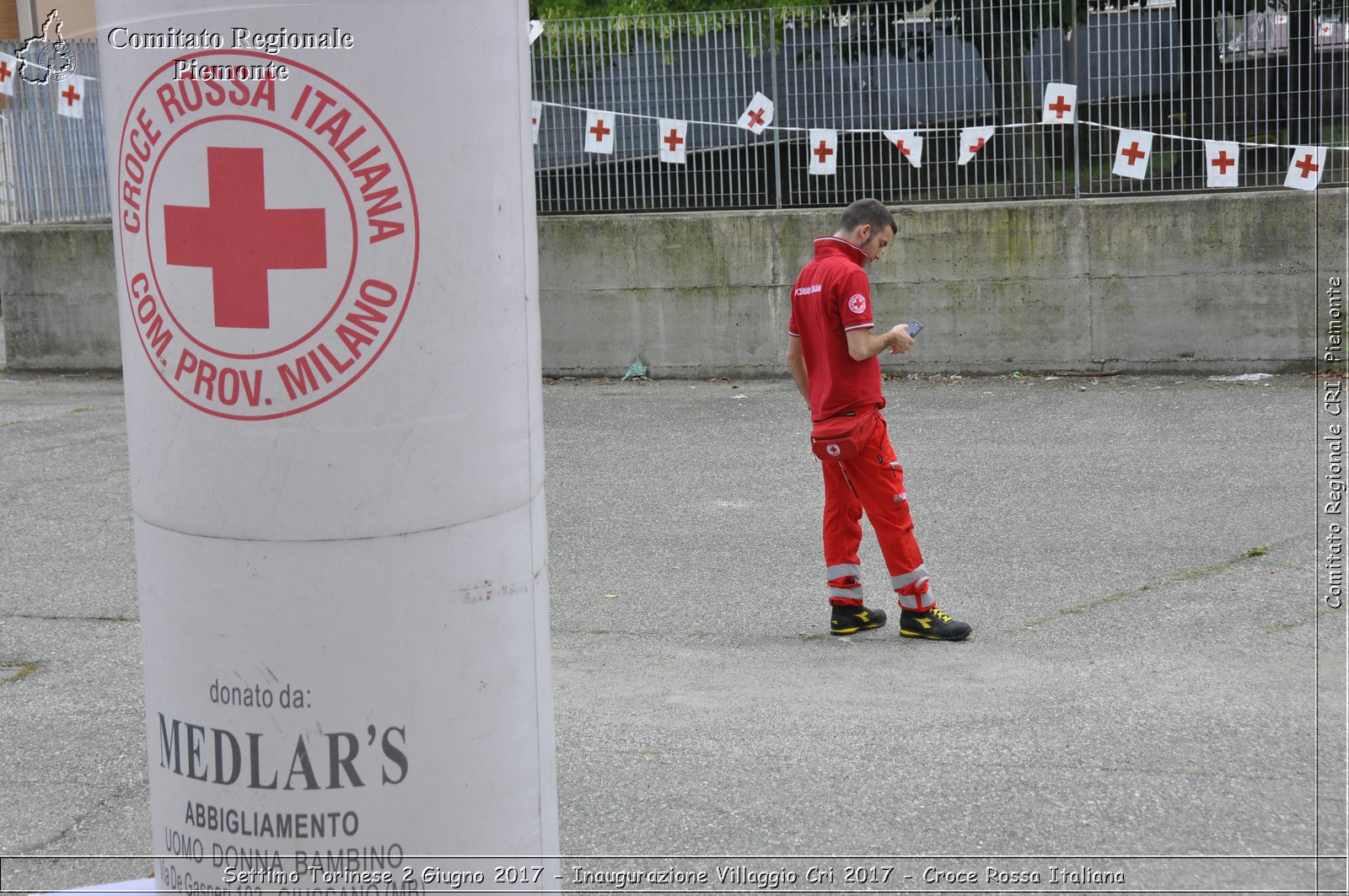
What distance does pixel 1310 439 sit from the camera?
364 inches

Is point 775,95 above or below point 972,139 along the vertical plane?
above

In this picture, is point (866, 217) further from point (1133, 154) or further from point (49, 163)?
point (49, 163)

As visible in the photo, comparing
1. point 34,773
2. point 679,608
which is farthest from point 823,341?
point 34,773

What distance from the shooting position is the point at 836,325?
6070 millimetres

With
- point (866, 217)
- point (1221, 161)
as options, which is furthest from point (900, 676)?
point (1221, 161)

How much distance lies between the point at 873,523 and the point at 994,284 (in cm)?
689

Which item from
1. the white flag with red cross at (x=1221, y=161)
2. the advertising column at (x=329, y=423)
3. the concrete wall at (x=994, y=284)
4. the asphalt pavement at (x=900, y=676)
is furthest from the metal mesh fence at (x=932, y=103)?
the advertising column at (x=329, y=423)

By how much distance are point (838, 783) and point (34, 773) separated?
9.12 feet

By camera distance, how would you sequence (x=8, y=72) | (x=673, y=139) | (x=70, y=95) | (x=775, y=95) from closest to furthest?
(x=775, y=95) → (x=673, y=139) → (x=8, y=72) → (x=70, y=95)

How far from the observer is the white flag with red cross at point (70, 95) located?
13672 millimetres

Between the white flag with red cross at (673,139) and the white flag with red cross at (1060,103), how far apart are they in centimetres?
327

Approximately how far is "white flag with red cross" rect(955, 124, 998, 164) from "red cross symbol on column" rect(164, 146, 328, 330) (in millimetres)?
10500

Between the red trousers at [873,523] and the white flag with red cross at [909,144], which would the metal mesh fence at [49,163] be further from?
the red trousers at [873,523]

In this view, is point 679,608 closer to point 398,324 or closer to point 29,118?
point 398,324
